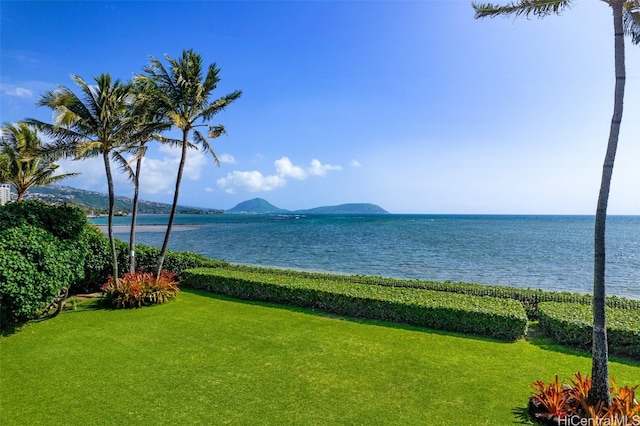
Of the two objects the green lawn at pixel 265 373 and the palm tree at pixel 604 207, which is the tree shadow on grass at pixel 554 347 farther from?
the palm tree at pixel 604 207

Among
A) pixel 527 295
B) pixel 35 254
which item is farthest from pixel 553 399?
pixel 35 254

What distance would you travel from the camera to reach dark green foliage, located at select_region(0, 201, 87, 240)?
9.74 metres

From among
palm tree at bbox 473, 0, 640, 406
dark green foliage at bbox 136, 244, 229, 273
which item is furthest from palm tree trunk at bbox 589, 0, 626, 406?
dark green foliage at bbox 136, 244, 229, 273

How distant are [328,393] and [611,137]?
251 inches

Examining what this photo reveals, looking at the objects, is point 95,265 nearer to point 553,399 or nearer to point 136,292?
point 136,292

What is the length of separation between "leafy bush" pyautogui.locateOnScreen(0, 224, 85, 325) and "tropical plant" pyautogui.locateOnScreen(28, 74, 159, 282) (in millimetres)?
3271

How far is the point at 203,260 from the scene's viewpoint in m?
18.8

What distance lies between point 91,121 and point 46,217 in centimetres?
385

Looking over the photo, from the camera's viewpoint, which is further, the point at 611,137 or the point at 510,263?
the point at 510,263

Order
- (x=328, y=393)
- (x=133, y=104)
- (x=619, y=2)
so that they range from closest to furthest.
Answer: (x=619, y=2) → (x=328, y=393) → (x=133, y=104)

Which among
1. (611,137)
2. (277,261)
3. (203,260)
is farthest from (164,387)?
(277,261)

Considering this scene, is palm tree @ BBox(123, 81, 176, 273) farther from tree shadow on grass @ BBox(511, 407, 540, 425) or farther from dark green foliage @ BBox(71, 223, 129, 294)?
tree shadow on grass @ BBox(511, 407, 540, 425)

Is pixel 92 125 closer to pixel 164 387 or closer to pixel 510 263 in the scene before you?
pixel 164 387

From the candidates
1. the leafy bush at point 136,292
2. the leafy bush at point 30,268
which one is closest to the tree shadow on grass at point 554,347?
the leafy bush at point 136,292
